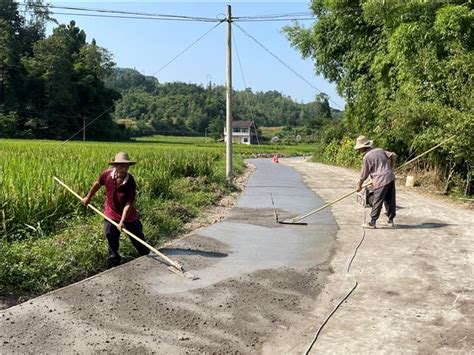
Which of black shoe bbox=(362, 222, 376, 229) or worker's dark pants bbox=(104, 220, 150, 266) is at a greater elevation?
worker's dark pants bbox=(104, 220, 150, 266)

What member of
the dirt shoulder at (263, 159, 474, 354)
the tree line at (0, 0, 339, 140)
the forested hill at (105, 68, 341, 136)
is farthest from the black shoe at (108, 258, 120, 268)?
the forested hill at (105, 68, 341, 136)

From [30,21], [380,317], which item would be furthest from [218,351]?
[30,21]

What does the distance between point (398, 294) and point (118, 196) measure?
350cm

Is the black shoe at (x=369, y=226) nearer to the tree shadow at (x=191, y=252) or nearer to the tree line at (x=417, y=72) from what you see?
the tree shadow at (x=191, y=252)

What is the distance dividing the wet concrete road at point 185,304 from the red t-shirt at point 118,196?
2.13 ft

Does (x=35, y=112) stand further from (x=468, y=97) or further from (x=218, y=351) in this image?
(x=218, y=351)

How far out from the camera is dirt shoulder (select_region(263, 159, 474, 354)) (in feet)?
12.9

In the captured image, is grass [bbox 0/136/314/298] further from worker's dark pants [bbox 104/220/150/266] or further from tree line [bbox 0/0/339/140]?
tree line [bbox 0/0/339/140]

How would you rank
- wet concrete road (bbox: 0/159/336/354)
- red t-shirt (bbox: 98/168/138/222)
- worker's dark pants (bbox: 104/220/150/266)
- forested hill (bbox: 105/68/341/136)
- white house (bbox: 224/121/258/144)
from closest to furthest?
wet concrete road (bbox: 0/159/336/354)
worker's dark pants (bbox: 104/220/150/266)
red t-shirt (bbox: 98/168/138/222)
forested hill (bbox: 105/68/341/136)
white house (bbox: 224/121/258/144)

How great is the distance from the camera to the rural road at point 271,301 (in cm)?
390

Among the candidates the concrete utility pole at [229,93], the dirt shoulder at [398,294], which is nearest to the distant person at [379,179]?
the dirt shoulder at [398,294]

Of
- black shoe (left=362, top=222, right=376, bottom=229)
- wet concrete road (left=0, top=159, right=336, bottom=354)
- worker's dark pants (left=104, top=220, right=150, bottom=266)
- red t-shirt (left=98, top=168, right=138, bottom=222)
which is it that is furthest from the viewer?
black shoe (left=362, top=222, right=376, bottom=229)

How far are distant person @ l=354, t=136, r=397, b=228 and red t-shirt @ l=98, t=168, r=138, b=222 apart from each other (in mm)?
4155

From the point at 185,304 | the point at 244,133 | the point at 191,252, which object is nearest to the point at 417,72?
the point at 191,252
